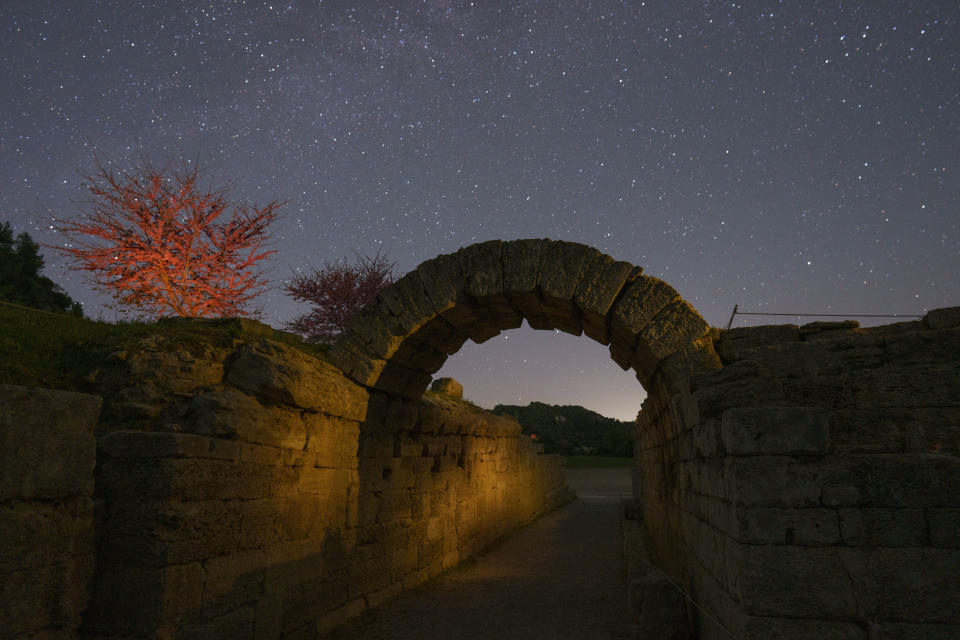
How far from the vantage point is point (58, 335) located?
16.6 ft

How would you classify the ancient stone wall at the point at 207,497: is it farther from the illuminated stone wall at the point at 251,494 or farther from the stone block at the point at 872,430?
the stone block at the point at 872,430

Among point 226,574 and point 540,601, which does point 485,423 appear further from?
point 226,574

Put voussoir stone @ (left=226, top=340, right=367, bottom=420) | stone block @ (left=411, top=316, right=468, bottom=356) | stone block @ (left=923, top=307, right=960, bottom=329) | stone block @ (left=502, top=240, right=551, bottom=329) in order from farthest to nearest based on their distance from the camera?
stone block @ (left=411, top=316, right=468, bottom=356)
stone block @ (left=502, top=240, right=551, bottom=329)
voussoir stone @ (left=226, top=340, right=367, bottom=420)
stone block @ (left=923, top=307, right=960, bottom=329)

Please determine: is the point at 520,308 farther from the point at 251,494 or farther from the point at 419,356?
the point at 251,494

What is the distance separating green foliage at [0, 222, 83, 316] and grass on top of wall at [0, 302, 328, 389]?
54.9ft

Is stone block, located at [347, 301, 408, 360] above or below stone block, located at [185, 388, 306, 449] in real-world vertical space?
above

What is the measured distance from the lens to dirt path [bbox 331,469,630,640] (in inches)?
231

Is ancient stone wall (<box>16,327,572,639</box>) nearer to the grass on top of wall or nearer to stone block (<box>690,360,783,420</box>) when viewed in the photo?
the grass on top of wall

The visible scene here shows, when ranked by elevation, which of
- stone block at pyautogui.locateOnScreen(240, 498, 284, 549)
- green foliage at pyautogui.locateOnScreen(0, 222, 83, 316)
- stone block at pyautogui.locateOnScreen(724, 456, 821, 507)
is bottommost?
stone block at pyautogui.locateOnScreen(240, 498, 284, 549)

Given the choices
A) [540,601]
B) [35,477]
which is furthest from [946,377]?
[35,477]

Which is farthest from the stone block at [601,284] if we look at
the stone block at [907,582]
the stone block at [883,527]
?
the stone block at [907,582]

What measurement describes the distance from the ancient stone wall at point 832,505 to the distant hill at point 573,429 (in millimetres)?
28839

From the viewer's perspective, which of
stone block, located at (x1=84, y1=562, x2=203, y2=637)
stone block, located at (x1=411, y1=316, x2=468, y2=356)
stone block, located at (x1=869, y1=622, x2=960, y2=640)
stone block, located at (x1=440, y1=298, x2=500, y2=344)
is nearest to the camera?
stone block, located at (x1=869, y1=622, x2=960, y2=640)

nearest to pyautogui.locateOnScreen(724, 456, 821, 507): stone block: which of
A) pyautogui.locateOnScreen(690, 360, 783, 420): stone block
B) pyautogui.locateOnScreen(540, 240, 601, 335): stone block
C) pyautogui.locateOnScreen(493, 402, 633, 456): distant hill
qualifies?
pyautogui.locateOnScreen(690, 360, 783, 420): stone block
